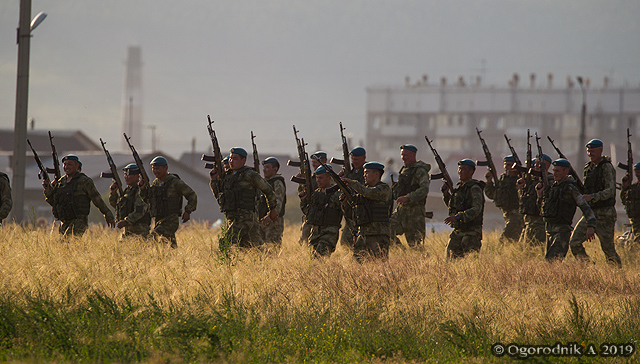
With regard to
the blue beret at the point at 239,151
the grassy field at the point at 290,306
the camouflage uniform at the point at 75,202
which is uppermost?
the blue beret at the point at 239,151

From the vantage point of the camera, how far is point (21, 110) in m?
13.5

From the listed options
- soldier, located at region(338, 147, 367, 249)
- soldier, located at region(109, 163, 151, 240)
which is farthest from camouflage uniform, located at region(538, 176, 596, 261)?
soldier, located at region(109, 163, 151, 240)

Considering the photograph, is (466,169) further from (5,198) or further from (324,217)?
(5,198)

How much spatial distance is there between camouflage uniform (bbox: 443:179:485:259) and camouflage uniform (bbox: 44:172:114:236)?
559 centimetres

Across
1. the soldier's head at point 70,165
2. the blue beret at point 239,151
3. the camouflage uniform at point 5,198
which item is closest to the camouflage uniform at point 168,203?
the blue beret at point 239,151

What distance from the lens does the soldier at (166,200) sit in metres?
11.1

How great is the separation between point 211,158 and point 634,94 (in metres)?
103

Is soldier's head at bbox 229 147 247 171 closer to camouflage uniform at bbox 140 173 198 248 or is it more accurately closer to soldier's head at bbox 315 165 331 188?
camouflage uniform at bbox 140 173 198 248

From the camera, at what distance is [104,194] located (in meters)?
36.5

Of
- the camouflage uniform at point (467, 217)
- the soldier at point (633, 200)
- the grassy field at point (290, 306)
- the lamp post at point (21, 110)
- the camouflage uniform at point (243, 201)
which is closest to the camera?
the grassy field at point (290, 306)

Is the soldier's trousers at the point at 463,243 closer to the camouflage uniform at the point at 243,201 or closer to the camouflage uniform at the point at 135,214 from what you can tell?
the camouflage uniform at the point at 243,201

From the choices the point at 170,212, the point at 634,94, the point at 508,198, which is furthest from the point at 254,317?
the point at 634,94

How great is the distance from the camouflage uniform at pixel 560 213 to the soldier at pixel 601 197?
0.45 feet

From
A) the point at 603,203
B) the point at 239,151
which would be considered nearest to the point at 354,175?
the point at 239,151
